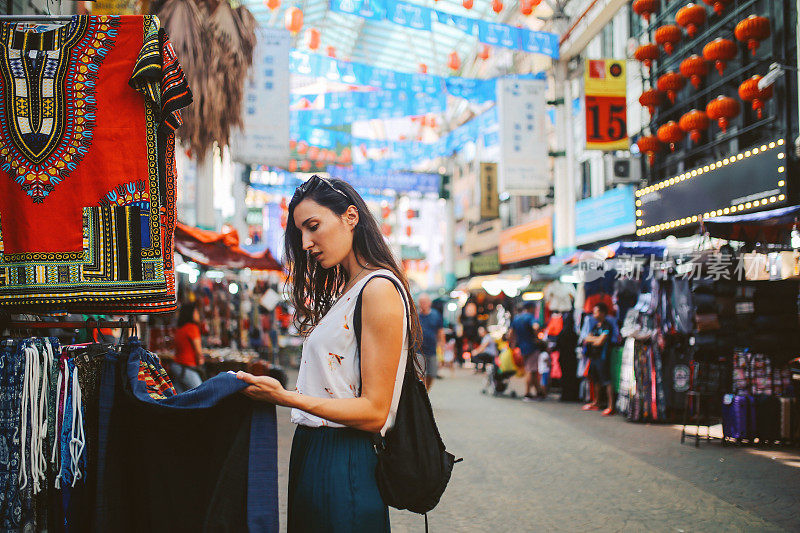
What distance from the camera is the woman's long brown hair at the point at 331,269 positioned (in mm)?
2303

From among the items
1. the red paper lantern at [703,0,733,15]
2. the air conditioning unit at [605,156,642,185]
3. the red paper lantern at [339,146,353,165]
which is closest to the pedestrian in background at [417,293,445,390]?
the air conditioning unit at [605,156,642,185]

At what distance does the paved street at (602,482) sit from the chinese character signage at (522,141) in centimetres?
749

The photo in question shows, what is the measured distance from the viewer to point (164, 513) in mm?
2309

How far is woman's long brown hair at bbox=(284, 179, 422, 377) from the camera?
7.55 feet

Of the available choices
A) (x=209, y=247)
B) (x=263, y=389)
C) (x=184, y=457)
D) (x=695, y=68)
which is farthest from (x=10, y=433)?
(x=695, y=68)

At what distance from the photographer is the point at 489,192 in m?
23.8

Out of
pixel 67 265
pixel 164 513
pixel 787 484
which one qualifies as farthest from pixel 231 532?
pixel 787 484

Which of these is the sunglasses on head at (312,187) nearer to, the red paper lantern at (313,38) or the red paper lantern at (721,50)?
the red paper lantern at (721,50)

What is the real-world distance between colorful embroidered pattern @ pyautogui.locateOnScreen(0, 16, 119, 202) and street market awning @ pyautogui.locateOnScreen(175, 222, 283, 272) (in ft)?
20.7

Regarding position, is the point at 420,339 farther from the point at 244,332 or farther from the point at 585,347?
the point at 244,332

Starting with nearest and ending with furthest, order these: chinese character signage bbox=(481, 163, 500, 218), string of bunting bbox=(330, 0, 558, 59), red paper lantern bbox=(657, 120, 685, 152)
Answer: string of bunting bbox=(330, 0, 558, 59), red paper lantern bbox=(657, 120, 685, 152), chinese character signage bbox=(481, 163, 500, 218)

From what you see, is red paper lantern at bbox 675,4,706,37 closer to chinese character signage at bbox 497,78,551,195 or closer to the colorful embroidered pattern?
chinese character signage at bbox 497,78,551,195

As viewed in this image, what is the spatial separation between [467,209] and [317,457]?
1386 inches

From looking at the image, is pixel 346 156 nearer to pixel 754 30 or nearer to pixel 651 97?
pixel 651 97
